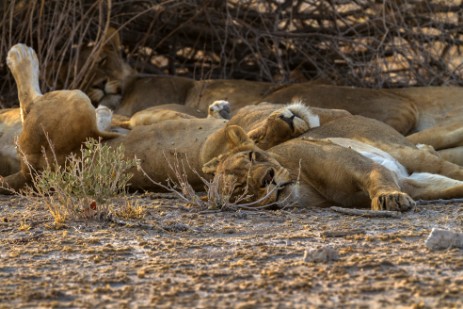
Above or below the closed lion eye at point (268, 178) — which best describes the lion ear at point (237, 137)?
above

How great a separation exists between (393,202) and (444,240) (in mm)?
1035

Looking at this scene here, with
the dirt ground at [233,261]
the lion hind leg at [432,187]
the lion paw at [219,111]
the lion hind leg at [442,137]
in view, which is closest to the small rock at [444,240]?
the dirt ground at [233,261]

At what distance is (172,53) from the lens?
379 inches

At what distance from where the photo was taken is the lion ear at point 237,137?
5.33m

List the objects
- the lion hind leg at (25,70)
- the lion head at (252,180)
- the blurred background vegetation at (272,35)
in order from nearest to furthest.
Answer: the lion head at (252,180) → the lion hind leg at (25,70) → the blurred background vegetation at (272,35)

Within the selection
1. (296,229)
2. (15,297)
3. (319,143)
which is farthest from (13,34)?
(15,297)

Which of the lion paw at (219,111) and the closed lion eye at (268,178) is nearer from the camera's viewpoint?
the closed lion eye at (268,178)

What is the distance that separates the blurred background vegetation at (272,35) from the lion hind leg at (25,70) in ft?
2.44

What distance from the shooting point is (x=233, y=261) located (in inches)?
145

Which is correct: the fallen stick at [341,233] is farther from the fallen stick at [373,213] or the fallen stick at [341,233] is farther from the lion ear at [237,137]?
the lion ear at [237,137]

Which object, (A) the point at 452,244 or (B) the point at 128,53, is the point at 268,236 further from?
(B) the point at 128,53

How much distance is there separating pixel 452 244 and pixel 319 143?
184 cm

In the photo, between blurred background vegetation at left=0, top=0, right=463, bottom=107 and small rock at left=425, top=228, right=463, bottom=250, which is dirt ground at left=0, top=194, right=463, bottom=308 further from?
blurred background vegetation at left=0, top=0, right=463, bottom=107

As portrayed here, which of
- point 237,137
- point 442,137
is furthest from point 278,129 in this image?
point 442,137
